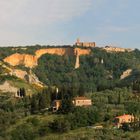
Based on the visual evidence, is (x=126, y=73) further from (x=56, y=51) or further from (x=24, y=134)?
(x=24, y=134)

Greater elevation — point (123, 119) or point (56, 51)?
point (56, 51)

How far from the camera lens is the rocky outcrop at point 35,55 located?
17400cm

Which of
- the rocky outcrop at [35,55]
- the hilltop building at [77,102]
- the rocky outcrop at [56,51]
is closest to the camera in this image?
the hilltop building at [77,102]

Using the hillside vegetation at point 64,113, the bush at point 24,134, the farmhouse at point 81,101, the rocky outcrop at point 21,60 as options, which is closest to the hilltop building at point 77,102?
the farmhouse at point 81,101

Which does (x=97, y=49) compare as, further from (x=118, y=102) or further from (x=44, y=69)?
(x=118, y=102)

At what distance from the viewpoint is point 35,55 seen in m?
180

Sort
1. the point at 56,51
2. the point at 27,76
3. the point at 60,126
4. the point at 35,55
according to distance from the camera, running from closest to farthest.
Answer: the point at 60,126 < the point at 27,76 < the point at 35,55 < the point at 56,51

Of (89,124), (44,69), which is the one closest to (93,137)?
(89,124)

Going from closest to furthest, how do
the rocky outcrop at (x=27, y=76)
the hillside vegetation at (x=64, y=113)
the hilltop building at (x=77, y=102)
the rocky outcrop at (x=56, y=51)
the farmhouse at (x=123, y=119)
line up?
1. the hillside vegetation at (x=64, y=113)
2. the farmhouse at (x=123, y=119)
3. the hilltop building at (x=77, y=102)
4. the rocky outcrop at (x=27, y=76)
5. the rocky outcrop at (x=56, y=51)

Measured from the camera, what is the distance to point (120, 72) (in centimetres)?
16475

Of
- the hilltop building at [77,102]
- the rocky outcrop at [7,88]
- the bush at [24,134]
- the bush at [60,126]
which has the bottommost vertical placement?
the bush at [24,134]

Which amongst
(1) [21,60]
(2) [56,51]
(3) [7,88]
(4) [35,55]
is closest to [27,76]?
(1) [21,60]

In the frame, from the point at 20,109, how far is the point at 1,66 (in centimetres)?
4637

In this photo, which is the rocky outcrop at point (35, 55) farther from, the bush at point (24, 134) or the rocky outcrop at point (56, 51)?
the bush at point (24, 134)
